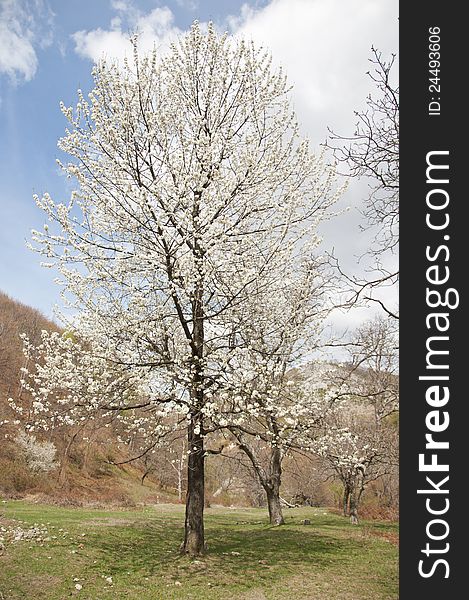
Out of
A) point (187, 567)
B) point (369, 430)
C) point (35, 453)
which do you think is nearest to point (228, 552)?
point (187, 567)

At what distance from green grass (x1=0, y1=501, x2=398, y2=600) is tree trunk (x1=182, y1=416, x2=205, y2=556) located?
14.0 inches

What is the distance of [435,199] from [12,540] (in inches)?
410

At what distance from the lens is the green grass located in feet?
23.9

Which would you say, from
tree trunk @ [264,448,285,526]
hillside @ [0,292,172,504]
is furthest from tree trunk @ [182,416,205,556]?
hillside @ [0,292,172,504]

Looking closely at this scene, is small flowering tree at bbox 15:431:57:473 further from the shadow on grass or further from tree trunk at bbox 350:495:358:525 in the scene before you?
tree trunk at bbox 350:495:358:525

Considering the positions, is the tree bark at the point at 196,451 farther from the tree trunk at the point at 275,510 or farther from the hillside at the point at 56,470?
the hillside at the point at 56,470

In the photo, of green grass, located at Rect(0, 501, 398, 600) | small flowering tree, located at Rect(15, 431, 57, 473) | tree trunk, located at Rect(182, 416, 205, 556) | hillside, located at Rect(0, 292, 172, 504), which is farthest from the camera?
small flowering tree, located at Rect(15, 431, 57, 473)

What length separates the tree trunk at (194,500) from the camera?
9547 mm

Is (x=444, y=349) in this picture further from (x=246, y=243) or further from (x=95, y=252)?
(x=95, y=252)

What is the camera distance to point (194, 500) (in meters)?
9.75

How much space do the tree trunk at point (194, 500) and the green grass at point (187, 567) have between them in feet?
1.16

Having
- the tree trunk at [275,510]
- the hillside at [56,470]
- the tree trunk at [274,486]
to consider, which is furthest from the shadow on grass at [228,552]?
the hillside at [56,470]

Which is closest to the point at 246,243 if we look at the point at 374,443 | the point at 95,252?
the point at 95,252

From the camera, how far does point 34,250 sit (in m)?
9.19
